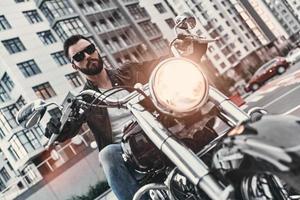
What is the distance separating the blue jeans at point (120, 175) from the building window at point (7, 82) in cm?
3775

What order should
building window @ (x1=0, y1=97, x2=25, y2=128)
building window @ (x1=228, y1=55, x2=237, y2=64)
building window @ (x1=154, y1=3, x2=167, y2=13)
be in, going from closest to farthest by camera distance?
building window @ (x1=0, y1=97, x2=25, y2=128)
building window @ (x1=154, y1=3, x2=167, y2=13)
building window @ (x1=228, y1=55, x2=237, y2=64)

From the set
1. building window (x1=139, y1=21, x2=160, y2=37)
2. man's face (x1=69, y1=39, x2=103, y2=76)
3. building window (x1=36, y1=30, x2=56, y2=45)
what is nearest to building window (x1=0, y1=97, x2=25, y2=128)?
building window (x1=36, y1=30, x2=56, y2=45)

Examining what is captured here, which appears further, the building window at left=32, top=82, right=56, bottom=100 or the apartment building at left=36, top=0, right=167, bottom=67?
the apartment building at left=36, top=0, right=167, bottom=67

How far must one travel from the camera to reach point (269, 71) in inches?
1455

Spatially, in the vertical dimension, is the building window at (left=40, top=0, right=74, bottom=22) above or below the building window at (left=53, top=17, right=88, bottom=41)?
above

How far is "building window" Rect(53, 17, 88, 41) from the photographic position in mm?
43281

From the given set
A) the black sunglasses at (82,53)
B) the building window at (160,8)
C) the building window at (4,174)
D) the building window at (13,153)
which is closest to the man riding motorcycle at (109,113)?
the black sunglasses at (82,53)

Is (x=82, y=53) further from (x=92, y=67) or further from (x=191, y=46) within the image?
(x=191, y=46)

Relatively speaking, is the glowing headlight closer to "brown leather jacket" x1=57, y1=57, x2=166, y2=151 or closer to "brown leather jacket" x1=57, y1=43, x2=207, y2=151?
"brown leather jacket" x1=57, y1=43, x2=207, y2=151

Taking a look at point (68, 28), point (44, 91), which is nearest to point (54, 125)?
point (44, 91)

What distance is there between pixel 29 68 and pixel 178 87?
1558 inches

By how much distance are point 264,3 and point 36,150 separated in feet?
241

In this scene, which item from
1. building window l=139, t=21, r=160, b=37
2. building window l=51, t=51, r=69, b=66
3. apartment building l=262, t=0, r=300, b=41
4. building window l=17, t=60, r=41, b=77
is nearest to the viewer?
building window l=17, t=60, r=41, b=77

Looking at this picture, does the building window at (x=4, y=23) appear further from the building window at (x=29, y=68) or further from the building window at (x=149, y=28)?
the building window at (x=149, y=28)
